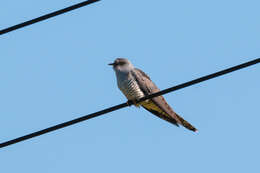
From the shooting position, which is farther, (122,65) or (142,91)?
(122,65)

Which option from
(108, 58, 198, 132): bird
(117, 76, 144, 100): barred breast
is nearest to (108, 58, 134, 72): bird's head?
(108, 58, 198, 132): bird

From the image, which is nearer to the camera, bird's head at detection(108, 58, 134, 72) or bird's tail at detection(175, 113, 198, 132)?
bird's tail at detection(175, 113, 198, 132)

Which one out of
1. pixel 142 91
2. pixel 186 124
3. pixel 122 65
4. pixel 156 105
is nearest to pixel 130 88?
pixel 142 91

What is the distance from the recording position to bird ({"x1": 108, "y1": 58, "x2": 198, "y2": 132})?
321 inches

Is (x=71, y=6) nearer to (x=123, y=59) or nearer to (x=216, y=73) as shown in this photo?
(x=216, y=73)

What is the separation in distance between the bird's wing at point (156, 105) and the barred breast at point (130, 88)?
0.09m

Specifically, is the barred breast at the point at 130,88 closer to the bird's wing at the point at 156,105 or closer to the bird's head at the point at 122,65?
the bird's wing at the point at 156,105

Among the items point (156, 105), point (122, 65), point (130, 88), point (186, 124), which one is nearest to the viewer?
point (186, 124)

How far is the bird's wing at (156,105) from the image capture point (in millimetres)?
8148

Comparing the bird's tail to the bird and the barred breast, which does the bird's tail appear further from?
the barred breast

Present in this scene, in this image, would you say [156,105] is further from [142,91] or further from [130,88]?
[130,88]

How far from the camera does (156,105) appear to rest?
8.38m

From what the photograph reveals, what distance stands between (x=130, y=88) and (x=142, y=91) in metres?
0.27

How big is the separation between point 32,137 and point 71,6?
1338mm
